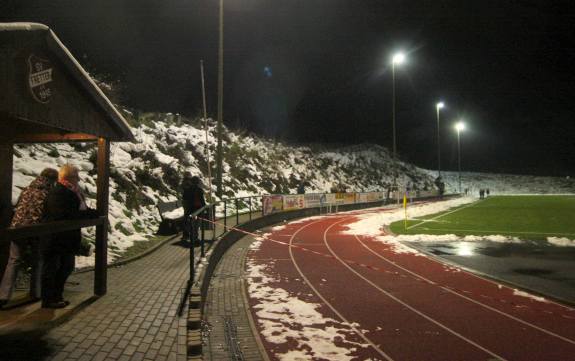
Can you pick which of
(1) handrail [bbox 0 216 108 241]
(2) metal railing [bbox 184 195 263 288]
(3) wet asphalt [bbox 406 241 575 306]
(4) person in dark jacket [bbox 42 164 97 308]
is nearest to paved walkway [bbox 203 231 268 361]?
(2) metal railing [bbox 184 195 263 288]

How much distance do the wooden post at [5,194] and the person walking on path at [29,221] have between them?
14.7 inches

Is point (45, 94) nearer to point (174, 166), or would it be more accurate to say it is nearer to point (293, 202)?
point (174, 166)

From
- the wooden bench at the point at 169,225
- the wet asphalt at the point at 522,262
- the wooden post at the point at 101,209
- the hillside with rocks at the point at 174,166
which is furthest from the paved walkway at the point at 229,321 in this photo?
the wet asphalt at the point at 522,262

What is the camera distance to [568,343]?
5.62 m

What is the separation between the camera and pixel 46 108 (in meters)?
4.38

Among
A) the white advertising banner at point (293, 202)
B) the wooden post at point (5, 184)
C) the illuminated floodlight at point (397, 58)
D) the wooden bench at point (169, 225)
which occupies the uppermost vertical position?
the illuminated floodlight at point (397, 58)

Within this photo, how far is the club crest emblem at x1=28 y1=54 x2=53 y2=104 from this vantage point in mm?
4078

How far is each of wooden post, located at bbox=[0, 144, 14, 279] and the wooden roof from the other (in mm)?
214

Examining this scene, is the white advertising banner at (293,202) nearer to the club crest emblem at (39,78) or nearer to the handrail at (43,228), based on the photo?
the handrail at (43,228)

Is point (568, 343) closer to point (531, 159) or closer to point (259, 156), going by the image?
point (259, 156)

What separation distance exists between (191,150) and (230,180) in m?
3.68

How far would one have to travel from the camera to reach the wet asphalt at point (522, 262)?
354 inches

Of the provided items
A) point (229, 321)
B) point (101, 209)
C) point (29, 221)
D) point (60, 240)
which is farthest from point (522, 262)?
point (29, 221)

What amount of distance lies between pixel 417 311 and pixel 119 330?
513 cm
